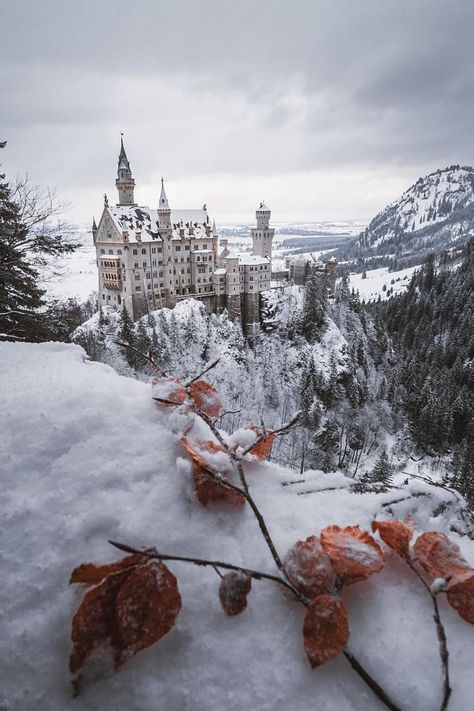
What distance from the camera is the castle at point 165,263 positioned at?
44.4 m

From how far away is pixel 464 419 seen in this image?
52969mm

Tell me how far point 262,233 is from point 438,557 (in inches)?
2301

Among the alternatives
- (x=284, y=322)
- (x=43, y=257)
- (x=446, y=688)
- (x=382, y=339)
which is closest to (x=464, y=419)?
(x=382, y=339)

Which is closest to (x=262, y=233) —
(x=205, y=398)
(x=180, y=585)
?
(x=205, y=398)

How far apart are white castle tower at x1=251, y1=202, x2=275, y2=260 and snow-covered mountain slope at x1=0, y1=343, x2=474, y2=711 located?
56519mm

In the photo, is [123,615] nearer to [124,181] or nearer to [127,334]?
[127,334]

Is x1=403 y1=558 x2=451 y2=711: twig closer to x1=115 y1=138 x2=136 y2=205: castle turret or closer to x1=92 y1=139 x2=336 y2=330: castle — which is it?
x1=92 y1=139 x2=336 y2=330: castle

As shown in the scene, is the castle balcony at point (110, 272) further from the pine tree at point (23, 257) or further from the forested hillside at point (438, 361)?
the forested hillside at point (438, 361)

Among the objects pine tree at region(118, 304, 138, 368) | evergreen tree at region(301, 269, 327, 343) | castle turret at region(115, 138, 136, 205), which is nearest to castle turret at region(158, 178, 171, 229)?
castle turret at region(115, 138, 136, 205)

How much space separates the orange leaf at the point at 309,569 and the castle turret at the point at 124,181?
172ft

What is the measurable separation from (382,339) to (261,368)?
31.0m

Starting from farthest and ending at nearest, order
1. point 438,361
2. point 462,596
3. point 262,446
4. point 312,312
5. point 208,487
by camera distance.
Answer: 1. point 438,361
2. point 312,312
3. point 262,446
4. point 208,487
5. point 462,596

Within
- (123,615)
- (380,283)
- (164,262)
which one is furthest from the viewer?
(380,283)

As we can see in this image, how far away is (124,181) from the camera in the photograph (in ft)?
154
